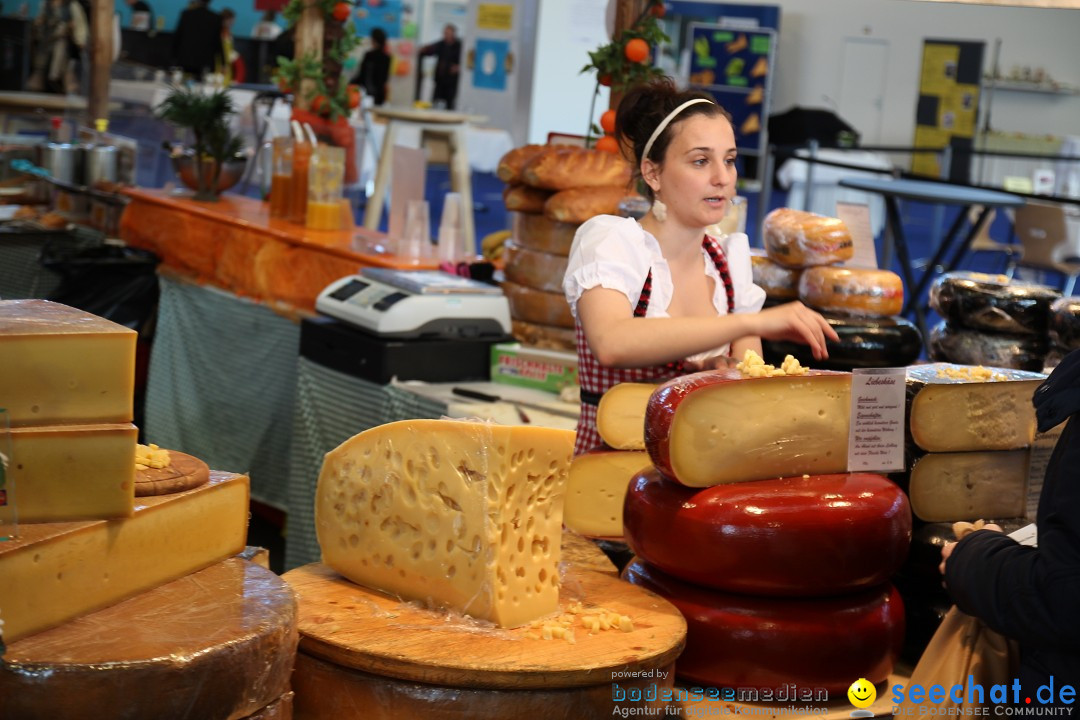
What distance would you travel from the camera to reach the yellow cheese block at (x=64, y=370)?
1.30m

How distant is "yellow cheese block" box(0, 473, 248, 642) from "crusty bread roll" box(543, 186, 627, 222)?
1.96 metres

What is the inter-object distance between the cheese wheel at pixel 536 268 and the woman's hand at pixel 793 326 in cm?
151

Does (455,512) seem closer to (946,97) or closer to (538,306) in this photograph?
(538,306)

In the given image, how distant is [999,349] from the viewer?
2.43m

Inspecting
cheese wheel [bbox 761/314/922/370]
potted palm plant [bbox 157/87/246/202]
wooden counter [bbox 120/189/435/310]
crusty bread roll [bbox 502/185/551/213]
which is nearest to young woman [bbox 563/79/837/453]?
cheese wheel [bbox 761/314/922/370]

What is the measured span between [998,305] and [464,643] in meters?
1.46

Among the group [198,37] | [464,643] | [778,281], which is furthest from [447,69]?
[464,643]

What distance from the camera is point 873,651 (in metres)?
1.74

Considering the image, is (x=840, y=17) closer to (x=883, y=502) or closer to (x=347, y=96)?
(x=347, y=96)

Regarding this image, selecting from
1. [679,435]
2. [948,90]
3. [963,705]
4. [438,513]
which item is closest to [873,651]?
[963,705]

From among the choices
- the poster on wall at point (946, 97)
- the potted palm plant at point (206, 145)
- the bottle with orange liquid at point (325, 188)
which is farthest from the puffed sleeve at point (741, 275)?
the poster on wall at point (946, 97)

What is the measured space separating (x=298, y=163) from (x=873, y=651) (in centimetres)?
395

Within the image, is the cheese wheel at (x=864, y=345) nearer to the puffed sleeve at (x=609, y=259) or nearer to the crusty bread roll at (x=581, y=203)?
the puffed sleeve at (x=609, y=259)

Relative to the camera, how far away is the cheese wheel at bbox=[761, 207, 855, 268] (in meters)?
2.56
